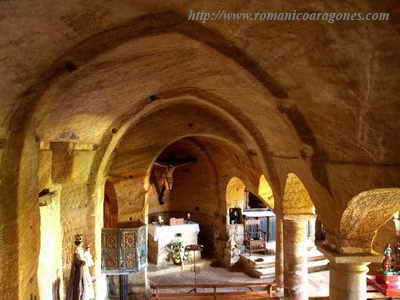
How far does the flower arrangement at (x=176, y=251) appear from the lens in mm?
14945

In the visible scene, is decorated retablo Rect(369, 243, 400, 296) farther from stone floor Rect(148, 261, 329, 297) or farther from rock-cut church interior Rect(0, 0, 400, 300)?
stone floor Rect(148, 261, 329, 297)

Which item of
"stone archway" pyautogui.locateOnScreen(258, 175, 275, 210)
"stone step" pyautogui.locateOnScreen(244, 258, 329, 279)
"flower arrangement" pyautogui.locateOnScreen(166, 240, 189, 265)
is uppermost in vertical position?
"stone archway" pyautogui.locateOnScreen(258, 175, 275, 210)

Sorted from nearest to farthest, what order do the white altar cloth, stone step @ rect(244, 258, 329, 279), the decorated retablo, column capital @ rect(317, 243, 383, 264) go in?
column capital @ rect(317, 243, 383, 264)
the decorated retablo
stone step @ rect(244, 258, 329, 279)
the white altar cloth

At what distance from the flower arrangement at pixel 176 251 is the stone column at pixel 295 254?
19.3ft

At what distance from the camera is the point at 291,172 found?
8.54 meters

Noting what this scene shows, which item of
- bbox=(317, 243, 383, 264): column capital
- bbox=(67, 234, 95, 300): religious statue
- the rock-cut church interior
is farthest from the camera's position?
bbox=(67, 234, 95, 300): religious statue

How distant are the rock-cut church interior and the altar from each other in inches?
111

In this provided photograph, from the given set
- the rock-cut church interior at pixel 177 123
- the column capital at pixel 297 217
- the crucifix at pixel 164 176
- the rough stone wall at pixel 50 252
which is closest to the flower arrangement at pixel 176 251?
the crucifix at pixel 164 176

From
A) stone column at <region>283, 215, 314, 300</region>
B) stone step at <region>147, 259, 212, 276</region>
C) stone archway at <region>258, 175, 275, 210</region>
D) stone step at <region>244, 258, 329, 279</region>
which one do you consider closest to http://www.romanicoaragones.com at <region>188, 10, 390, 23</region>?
stone column at <region>283, 215, 314, 300</region>

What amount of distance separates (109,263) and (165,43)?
624 centimetres

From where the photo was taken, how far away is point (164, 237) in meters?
14.9

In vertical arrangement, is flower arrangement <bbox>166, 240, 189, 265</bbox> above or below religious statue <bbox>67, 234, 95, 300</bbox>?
below

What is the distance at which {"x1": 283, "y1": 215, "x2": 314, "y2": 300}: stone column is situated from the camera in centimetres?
968

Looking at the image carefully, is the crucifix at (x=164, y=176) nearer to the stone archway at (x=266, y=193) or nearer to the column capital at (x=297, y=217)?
the stone archway at (x=266, y=193)
